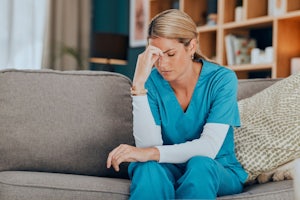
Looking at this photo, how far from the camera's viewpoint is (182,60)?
6.26ft

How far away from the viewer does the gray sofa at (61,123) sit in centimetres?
197

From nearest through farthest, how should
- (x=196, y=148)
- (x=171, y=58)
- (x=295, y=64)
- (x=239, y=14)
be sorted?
1. (x=196, y=148)
2. (x=171, y=58)
3. (x=295, y=64)
4. (x=239, y=14)

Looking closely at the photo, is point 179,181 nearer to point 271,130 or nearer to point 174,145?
point 174,145

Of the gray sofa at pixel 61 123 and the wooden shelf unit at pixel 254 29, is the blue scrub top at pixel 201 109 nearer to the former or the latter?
the gray sofa at pixel 61 123

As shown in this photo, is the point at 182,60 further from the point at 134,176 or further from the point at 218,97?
the point at 134,176

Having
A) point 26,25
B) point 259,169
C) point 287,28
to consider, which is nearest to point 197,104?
point 259,169

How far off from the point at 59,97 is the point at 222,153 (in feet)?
2.10

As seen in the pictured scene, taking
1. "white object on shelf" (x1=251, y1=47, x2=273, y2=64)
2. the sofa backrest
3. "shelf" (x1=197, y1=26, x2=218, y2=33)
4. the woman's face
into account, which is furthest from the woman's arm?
"shelf" (x1=197, y1=26, x2=218, y2=33)

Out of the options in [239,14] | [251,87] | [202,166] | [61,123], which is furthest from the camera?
[239,14]

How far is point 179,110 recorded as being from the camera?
1.92m

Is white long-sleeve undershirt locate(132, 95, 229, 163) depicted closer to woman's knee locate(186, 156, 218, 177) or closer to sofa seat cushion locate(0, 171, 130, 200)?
woman's knee locate(186, 156, 218, 177)

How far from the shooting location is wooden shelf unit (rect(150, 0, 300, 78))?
11.9 ft

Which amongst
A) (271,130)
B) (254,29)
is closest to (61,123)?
(271,130)

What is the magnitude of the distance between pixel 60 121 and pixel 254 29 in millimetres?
2512
